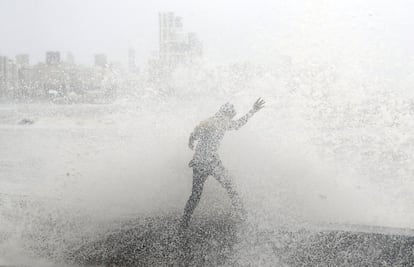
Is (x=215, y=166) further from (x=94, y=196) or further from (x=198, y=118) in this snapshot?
(x=198, y=118)

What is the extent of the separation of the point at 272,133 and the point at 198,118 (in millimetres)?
3212

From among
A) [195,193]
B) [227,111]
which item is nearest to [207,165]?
[195,193]

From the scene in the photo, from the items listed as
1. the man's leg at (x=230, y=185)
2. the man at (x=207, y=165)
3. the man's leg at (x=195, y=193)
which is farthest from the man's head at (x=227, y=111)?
the man's leg at (x=195, y=193)

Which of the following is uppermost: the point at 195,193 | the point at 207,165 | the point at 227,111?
the point at 227,111

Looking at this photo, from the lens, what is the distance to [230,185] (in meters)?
5.75

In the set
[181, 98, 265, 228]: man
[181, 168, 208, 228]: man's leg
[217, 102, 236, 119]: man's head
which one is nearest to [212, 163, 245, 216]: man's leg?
[181, 98, 265, 228]: man

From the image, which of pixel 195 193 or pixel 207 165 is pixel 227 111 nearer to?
pixel 207 165

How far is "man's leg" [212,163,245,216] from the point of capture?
5688 millimetres

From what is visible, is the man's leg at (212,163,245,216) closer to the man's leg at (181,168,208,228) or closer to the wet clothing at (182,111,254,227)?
the wet clothing at (182,111,254,227)

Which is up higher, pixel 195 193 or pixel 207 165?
pixel 207 165

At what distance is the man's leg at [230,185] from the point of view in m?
5.69

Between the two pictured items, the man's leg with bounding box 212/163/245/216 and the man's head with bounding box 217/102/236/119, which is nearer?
the man's leg with bounding box 212/163/245/216

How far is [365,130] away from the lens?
87.7ft

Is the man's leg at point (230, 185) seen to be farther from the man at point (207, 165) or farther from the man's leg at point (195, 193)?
the man's leg at point (195, 193)
